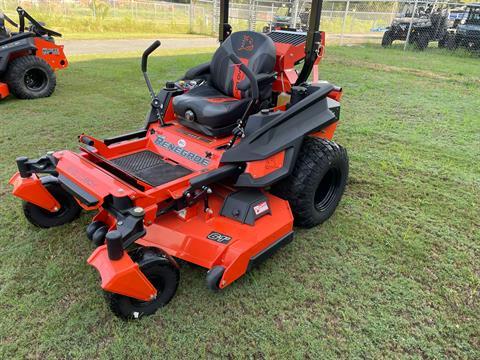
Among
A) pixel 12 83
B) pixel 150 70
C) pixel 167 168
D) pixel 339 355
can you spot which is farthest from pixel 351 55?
pixel 339 355

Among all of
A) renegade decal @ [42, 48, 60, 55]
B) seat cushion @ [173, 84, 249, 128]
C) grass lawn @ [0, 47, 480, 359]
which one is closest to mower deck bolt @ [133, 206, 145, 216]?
grass lawn @ [0, 47, 480, 359]

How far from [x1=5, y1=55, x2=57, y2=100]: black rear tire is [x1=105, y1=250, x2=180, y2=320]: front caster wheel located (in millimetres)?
5282

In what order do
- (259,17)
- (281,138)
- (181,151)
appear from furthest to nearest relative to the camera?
A: 1. (259,17)
2. (181,151)
3. (281,138)

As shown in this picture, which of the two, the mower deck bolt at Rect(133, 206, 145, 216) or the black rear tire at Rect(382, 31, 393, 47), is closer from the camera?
the mower deck bolt at Rect(133, 206, 145, 216)

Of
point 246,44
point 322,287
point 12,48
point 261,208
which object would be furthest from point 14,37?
point 322,287

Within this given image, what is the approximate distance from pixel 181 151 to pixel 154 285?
1201 mm

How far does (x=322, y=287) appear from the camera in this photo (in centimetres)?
249

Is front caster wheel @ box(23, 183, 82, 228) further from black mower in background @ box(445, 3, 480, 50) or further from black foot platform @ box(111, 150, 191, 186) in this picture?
black mower in background @ box(445, 3, 480, 50)

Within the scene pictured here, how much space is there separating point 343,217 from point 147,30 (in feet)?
59.2

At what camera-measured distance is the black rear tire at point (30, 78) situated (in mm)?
5996

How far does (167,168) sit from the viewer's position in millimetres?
2943

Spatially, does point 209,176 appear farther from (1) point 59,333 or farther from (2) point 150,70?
(2) point 150,70

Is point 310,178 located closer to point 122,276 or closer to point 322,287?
point 322,287

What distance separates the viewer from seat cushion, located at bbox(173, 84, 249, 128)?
294cm
